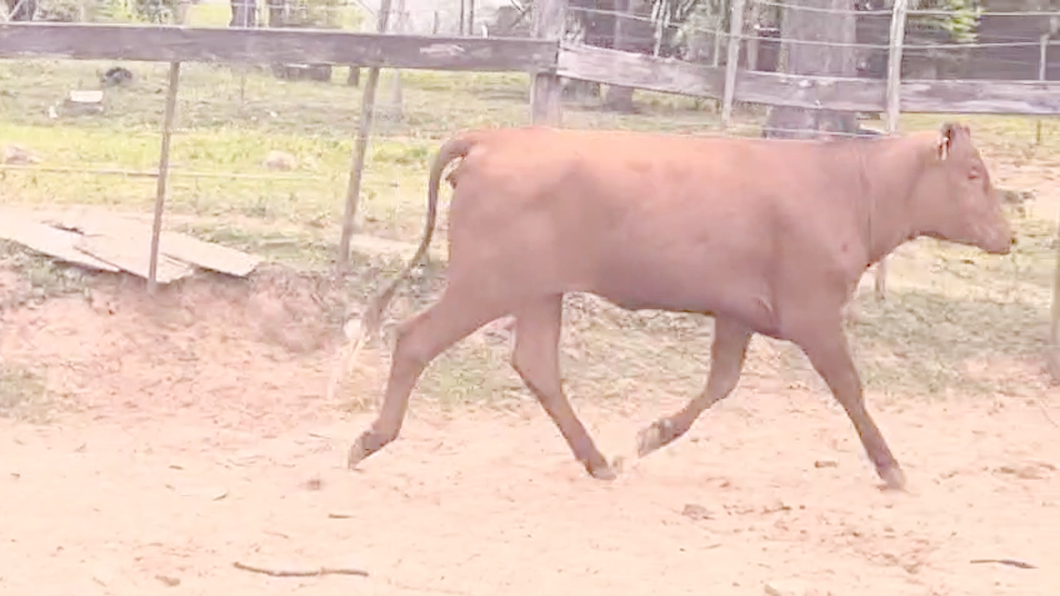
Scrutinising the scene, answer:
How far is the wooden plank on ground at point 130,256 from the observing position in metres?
8.96

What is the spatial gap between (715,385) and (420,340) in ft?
4.60

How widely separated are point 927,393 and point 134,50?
4655 millimetres

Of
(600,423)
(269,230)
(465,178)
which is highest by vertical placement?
(465,178)

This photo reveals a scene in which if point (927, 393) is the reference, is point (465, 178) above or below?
above

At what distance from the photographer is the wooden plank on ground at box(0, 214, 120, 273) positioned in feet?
29.5

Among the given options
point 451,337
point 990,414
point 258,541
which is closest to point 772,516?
point 451,337

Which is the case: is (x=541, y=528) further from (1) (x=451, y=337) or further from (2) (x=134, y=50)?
(2) (x=134, y=50)

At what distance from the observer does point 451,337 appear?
7020 mm

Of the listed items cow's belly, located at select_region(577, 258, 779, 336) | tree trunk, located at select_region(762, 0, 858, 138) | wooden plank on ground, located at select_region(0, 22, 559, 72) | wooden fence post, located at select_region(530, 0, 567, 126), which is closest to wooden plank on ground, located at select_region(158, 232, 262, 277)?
wooden plank on ground, located at select_region(0, 22, 559, 72)

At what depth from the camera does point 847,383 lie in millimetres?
7219

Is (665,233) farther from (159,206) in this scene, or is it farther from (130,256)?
(130,256)

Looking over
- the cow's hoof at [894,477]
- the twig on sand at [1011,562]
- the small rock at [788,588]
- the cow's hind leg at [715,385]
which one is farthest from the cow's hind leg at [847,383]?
the small rock at [788,588]

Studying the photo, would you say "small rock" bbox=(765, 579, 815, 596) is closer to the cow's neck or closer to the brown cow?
the brown cow

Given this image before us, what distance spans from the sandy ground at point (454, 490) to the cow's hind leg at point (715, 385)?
0.16 meters
